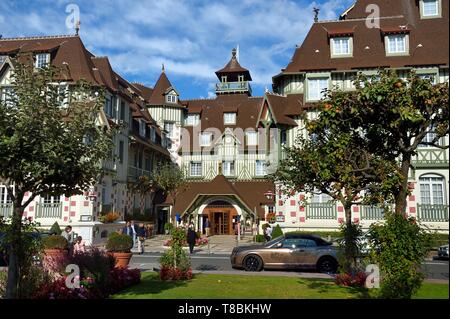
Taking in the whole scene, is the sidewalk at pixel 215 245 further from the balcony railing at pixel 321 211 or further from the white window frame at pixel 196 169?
the white window frame at pixel 196 169

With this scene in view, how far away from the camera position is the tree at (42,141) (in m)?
8.46

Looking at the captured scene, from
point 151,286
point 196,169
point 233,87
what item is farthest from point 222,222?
point 151,286

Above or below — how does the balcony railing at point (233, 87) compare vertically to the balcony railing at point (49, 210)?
above

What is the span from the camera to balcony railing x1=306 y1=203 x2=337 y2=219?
2612 centimetres

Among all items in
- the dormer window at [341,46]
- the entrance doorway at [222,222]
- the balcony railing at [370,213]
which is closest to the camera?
the balcony railing at [370,213]

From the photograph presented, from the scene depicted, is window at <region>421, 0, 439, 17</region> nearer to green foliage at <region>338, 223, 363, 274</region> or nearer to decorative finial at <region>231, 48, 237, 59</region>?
green foliage at <region>338, 223, 363, 274</region>

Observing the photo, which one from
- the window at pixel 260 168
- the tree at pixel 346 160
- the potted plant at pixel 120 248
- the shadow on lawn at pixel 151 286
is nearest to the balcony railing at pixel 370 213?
the window at pixel 260 168

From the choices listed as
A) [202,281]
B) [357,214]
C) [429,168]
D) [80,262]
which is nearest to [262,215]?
[357,214]

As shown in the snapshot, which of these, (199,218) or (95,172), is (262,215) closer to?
(199,218)

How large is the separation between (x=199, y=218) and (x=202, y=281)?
72.0ft

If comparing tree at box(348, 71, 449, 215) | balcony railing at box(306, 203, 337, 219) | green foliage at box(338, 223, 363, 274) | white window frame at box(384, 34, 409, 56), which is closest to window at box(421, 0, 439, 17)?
white window frame at box(384, 34, 409, 56)

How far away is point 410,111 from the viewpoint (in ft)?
29.0

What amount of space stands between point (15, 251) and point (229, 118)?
33.7 metres

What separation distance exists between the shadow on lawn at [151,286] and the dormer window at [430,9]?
2652 centimetres
